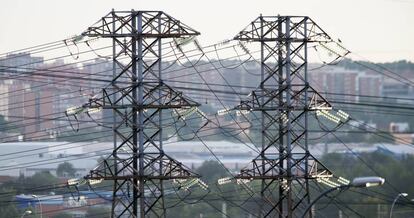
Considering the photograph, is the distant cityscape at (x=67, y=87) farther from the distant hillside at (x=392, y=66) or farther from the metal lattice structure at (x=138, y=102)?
the metal lattice structure at (x=138, y=102)

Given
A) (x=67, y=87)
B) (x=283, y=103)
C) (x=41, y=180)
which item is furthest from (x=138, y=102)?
(x=67, y=87)

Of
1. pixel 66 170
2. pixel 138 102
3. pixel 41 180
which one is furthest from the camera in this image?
pixel 66 170

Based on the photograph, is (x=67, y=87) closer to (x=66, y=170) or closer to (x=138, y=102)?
(x=66, y=170)

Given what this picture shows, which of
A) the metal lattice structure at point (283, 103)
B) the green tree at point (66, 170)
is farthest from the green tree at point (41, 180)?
the metal lattice structure at point (283, 103)

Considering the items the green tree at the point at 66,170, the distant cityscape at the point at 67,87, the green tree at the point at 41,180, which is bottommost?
the green tree at the point at 66,170

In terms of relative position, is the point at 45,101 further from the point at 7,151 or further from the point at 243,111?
the point at 243,111

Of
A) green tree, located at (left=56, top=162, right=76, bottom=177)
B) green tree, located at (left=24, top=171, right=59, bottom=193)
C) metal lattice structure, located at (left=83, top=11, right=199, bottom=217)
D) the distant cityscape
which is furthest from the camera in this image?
green tree, located at (left=56, top=162, right=76, bottom=177)

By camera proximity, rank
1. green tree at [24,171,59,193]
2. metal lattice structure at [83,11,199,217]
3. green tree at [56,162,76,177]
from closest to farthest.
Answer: metal lattice structure at [83,11,199,217]
green tree at [24,171,59,193]
green tree at [56,162,76,177]

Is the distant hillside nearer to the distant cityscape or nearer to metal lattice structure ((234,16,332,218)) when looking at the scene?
the distant cityscape

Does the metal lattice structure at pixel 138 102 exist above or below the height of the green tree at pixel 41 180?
above

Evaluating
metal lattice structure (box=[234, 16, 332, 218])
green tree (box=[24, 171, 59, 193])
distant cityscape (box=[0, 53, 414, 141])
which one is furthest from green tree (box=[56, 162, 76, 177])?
metal lattice structure (box=[234, 16, 332, 218])
